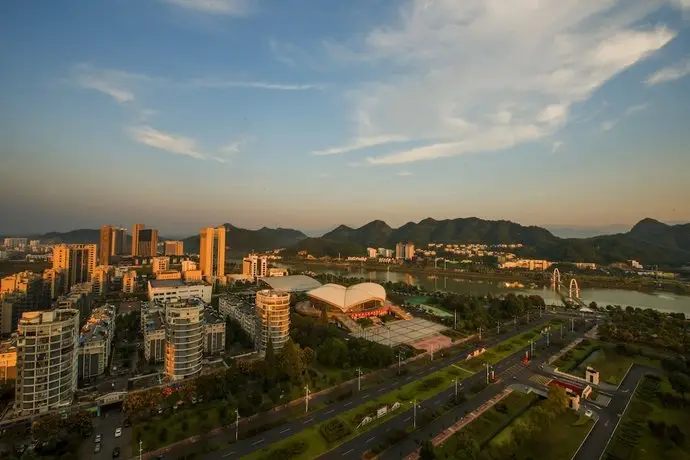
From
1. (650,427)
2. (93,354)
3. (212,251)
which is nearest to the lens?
(650,427)

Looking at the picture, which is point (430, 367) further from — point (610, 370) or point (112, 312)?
point (112, 312)

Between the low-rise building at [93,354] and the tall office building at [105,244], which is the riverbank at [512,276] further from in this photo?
the low-rise building at [93,354]

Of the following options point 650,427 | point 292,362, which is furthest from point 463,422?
point 292,362

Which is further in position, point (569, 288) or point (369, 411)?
point (569, 288)

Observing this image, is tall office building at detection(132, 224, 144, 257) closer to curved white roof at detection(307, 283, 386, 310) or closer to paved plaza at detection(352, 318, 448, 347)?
curved white roof at detection(307, 283, 386, 310)

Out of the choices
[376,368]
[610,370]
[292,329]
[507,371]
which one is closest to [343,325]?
[292,329]

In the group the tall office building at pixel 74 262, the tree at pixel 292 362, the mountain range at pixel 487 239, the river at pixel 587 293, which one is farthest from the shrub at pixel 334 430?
the mountain range at pixel 487 239

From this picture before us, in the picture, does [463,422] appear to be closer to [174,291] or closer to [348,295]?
[348,295]
